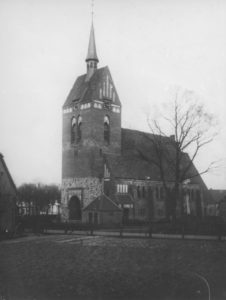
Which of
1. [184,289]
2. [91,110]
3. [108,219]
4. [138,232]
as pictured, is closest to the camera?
[184,289]

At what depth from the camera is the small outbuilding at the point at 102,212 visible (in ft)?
165

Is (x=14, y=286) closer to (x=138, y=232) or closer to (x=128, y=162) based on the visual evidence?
(x=138, y=232)

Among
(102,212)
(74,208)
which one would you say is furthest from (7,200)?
(74,208)

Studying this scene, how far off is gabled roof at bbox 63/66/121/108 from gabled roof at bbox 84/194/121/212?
13823 millimetres

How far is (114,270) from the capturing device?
20828 millimetres

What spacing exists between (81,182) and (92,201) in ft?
14.9

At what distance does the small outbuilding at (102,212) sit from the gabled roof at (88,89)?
46.9 ft

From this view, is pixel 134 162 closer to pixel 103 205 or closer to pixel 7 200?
pixel 103 205

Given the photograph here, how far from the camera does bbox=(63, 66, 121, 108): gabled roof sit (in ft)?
188

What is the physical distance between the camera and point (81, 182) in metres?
56.4

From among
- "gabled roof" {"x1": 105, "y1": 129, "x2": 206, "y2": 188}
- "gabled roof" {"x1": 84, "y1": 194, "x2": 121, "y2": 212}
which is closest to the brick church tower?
"gabled roof" {"x1": 105, "y1": 129, "x2": 206, "y2": 188}

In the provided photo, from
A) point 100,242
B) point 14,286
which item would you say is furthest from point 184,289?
point 100,242

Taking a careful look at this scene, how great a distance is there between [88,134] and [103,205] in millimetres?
10519

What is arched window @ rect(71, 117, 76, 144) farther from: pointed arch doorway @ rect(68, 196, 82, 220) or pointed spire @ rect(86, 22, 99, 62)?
pointed spire @ rect(86, 22, 99, 62)
